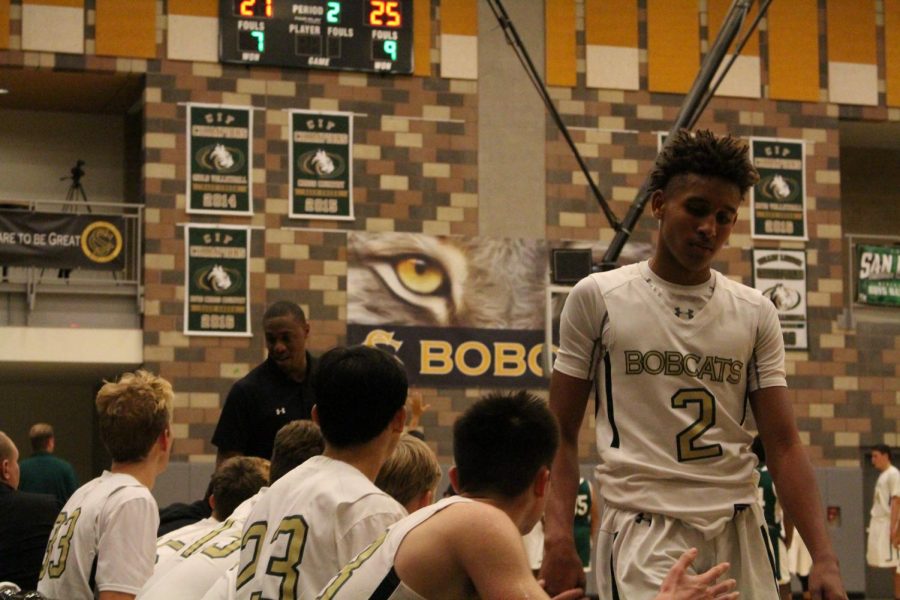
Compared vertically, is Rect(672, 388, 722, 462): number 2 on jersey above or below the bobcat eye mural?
below

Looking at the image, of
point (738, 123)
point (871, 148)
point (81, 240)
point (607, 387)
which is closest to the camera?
point (607, 387)

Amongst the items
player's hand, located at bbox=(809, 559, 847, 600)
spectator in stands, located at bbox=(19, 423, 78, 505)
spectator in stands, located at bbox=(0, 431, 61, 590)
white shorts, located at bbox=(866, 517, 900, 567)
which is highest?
player's hand, located at bbox=(809, 559, 847, 600)

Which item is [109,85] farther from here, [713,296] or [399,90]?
[713,296]

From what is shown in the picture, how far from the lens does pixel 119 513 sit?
5.15m

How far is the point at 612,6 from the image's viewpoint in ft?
63.6

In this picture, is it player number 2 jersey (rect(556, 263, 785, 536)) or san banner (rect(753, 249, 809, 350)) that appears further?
san banner (rect(753, 249, 809, 350))

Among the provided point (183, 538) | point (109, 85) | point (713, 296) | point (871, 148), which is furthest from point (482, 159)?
point (713, 296)

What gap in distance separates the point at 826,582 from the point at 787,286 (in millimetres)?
16093

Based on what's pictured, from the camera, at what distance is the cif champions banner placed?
1816 centimetres

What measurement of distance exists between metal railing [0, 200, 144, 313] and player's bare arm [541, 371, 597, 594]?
13308 mm

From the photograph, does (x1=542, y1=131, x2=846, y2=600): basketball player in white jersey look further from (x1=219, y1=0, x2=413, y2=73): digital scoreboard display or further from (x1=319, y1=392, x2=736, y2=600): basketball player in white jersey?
(x1=219, y1=0, x2=413, y2=73): digital scoreboard display

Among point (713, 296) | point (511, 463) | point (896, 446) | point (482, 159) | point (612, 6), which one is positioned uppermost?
point (612, 6)

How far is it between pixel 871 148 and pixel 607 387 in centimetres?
1895

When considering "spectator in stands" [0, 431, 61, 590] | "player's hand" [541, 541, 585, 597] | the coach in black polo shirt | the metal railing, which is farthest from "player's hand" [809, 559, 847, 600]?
the metal railing
